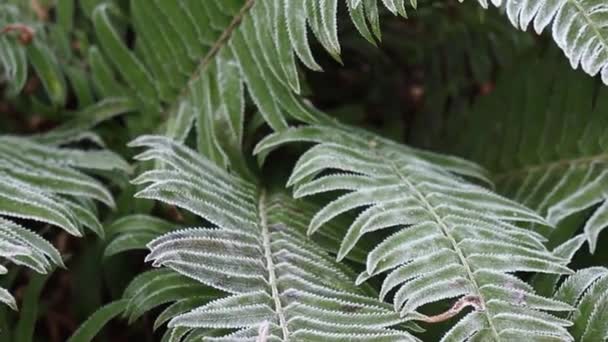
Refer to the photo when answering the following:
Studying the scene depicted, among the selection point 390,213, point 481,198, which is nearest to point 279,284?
point 390,213

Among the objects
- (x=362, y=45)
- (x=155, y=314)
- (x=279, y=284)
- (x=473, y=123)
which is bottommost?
(x=155, y=314)

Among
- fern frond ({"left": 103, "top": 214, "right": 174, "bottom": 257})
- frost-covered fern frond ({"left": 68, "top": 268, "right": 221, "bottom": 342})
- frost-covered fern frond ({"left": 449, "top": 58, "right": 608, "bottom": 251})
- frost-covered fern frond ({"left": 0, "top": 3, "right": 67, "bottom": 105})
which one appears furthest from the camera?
frost-covered fern frond ({"left": 0, "top": 3, "right": 67, "bottom": 105})

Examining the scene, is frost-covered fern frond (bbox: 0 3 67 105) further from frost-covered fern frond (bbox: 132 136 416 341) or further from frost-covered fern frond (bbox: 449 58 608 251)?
frost-covered fern frond (bbox: 449 58 608 251)

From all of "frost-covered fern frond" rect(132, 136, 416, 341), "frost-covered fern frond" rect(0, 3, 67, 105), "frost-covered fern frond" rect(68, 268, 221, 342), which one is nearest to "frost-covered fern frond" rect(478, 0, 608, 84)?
"frost-covered fern frond" rect(132, 136, 416, 341)

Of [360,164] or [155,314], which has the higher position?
[360,164]

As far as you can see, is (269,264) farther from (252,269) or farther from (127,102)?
(127,102)

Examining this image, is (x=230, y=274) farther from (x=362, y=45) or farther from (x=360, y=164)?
(x=362, y=45)

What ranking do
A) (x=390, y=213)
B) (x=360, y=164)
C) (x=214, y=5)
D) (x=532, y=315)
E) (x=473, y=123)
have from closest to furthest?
1. (x=532, y=315)
2. (x=390, y=213)
3. (x=360, y=164)
4. (x=214, y=5)
5. (x=473, y=123)
